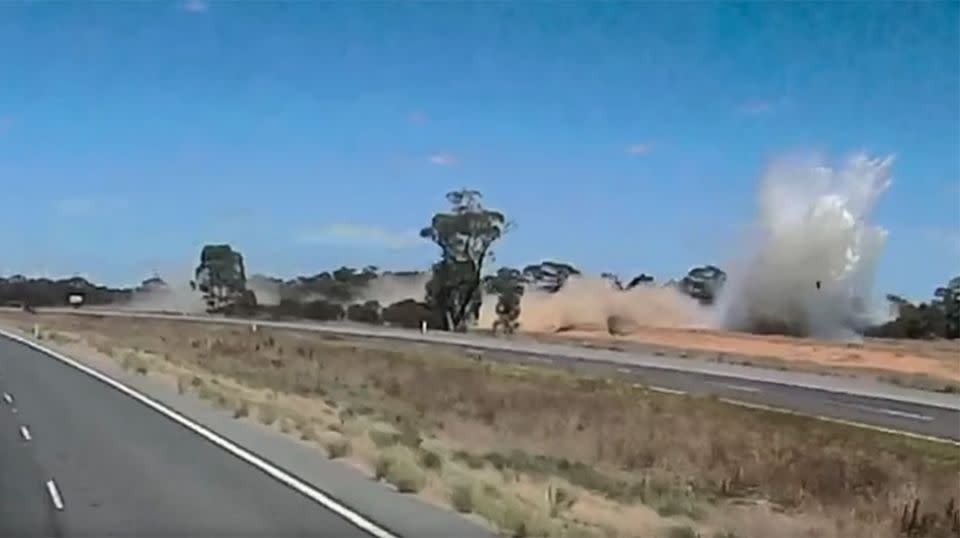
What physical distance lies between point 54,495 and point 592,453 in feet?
47.7

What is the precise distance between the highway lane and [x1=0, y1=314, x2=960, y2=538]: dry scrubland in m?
1.68

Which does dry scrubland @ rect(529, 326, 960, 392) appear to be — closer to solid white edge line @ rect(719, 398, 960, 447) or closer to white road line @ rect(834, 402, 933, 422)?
white road line @ rect(834, 402, 933, 422)

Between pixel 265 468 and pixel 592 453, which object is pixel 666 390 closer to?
pixel 592 453

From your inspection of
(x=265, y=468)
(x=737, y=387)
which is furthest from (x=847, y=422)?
(x=265, y=468)

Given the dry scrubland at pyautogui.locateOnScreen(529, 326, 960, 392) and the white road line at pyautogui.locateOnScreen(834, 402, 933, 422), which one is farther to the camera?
the dry scrubland at pyautogui.locateOnScreen(529, 326, 960, 392)

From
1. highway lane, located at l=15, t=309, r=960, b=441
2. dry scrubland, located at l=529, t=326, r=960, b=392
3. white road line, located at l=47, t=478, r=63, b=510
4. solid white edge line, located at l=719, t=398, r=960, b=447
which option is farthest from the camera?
dry scrubland, located at l=529, t=326, r=960, b=392

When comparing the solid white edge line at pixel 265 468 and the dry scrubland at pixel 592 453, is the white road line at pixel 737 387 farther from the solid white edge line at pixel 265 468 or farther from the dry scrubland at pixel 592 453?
the solid white edge line at pixel 265 468

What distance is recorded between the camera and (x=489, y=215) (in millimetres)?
105188

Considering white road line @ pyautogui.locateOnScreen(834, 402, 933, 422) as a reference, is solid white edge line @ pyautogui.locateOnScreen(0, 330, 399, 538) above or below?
below

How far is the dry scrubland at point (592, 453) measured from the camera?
687 inches

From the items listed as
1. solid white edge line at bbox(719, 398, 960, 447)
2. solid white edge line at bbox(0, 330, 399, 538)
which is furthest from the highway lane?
solid white edge line at bbox(0, 330, 399, 538)

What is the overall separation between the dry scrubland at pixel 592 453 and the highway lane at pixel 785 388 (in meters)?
1.68

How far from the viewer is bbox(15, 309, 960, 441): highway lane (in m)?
32.5

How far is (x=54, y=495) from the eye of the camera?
621 inches
